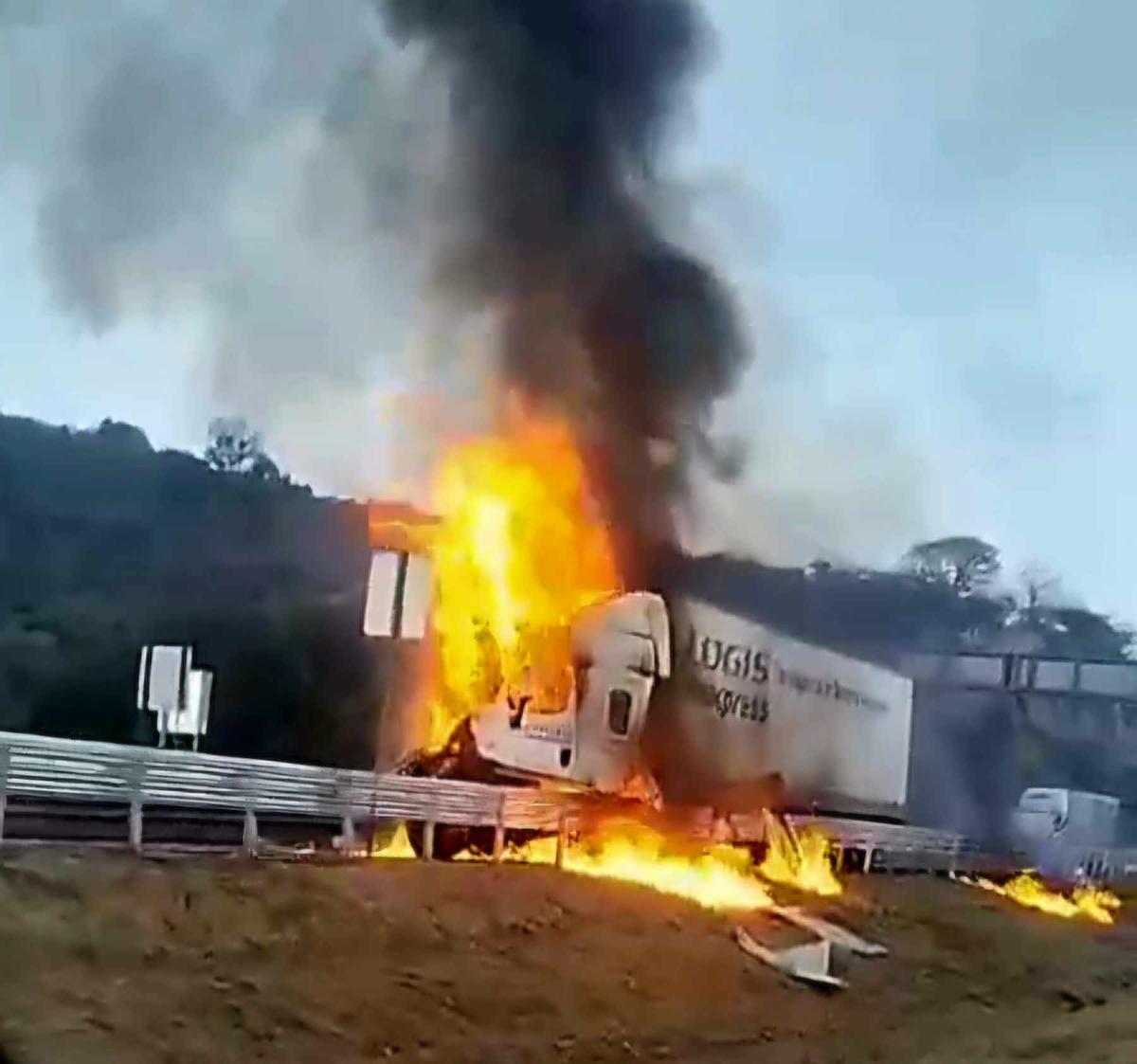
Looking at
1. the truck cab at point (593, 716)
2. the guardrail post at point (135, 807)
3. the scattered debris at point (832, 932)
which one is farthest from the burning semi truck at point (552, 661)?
the guardrail post at point (135, 807)

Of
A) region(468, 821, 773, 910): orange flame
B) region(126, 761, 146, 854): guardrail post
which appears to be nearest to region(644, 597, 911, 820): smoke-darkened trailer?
region(468, 821, 773, 910): orange flame

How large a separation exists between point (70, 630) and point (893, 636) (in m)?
11.1

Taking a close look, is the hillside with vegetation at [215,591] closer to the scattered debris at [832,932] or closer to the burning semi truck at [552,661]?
the burning semi truck at [552,661]

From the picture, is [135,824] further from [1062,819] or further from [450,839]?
[1062,819]

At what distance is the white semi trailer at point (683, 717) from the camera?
16.3 m

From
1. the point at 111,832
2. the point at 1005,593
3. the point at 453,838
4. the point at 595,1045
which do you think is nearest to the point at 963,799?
the point at 1005,593

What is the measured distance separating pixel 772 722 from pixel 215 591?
6.80m

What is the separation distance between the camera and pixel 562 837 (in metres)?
15.5

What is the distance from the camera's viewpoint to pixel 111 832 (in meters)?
10.5

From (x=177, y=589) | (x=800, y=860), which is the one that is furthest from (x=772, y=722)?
(x=177, y=589)

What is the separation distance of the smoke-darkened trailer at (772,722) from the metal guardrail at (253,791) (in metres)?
0.68

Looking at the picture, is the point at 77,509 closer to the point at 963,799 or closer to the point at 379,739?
the point at 379,739

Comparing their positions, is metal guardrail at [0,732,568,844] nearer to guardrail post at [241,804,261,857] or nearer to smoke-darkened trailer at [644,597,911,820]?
guardrail post at [241,804,261,857]

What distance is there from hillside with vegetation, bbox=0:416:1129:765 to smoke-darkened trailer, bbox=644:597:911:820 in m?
0.63
